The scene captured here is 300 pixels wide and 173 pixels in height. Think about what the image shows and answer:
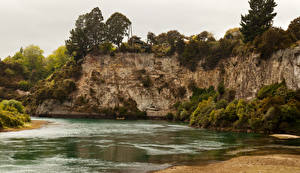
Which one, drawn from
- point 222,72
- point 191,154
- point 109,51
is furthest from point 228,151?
point 109,51

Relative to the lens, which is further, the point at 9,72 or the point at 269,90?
the point at 9,72

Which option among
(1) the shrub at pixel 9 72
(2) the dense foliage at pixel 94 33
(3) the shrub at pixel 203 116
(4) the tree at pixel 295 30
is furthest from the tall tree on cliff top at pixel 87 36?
(4) the tree at pixel 295 30

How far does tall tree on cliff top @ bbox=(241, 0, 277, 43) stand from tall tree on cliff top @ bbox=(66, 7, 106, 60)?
62.7m

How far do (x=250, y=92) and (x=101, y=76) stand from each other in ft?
213

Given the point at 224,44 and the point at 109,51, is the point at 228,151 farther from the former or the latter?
the point at 109,51

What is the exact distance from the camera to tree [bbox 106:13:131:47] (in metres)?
118

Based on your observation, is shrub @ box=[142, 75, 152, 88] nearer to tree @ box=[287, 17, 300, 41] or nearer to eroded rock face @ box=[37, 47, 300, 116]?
eroded rock face @ box=[37, 47, 300, 116]

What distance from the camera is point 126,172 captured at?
67.6 feet

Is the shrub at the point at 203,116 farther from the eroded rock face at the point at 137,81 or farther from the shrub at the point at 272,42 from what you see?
the eroded rock face at the point at 137,81

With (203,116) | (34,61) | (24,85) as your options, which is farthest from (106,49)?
(34,61)

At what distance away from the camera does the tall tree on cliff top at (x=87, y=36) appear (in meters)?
117

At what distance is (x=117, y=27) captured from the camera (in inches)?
4636

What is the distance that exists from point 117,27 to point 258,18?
6164cm

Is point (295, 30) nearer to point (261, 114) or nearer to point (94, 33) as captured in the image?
point (261, 114)
